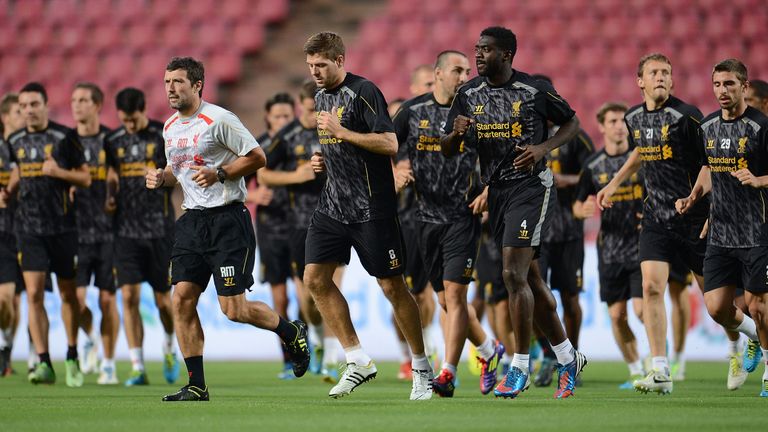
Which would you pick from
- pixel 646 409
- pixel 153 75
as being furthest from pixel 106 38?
pixel 646 409

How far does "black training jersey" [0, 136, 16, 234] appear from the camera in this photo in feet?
42.6

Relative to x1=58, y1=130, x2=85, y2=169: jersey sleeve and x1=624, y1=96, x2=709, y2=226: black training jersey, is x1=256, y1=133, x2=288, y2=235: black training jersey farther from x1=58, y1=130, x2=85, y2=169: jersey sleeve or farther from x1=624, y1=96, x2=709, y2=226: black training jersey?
x1=624, y1=96, x2=709, y2=226: black training jersey

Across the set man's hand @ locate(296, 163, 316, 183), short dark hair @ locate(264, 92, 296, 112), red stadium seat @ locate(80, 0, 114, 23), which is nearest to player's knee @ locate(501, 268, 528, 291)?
man's hand @ locate(296, 163, 316, 183)

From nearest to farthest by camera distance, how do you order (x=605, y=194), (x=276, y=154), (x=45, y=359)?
(x=605, y=194)
(x=45, y=359)
(x=276, y=154)

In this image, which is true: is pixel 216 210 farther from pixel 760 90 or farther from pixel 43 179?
pixel 760 90

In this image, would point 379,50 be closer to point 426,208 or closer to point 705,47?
point 705,47

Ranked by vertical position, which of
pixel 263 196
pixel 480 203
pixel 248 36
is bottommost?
pixel 480 203

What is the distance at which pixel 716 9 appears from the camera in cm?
2058

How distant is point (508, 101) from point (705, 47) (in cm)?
1264

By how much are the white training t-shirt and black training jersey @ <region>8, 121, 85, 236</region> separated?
347cm

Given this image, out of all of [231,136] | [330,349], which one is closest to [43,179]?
[330,349]

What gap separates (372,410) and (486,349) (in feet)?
8.80

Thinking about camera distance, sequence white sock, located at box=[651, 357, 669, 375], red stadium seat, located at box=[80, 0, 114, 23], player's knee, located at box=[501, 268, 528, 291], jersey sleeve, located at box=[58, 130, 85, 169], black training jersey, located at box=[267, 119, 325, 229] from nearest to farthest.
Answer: player's knee, located at box=[501, 268, 528, 291]
white sock, located at box=[651, 357, 669, 375]
jersey sleeve, located at box=[58, 130, 85, 169]
black training jersey, located at box=[267, 119, 325, 229]
red stadium seat, located at box=[80, 0, 114, 23]

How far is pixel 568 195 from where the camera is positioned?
12164 mm
